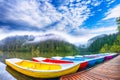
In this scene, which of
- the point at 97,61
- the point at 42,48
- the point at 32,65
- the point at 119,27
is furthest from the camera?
the point at 42,48

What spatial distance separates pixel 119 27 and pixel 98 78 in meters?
24.8

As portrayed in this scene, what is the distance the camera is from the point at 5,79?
9531 millimetres

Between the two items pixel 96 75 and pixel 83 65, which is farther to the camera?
pixel 83 65

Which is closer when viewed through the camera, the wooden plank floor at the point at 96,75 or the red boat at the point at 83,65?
the wooden plank floor at the point at 96,75

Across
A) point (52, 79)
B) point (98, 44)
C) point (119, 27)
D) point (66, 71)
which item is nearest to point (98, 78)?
point (66, 71)

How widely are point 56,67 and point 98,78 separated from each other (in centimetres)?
355

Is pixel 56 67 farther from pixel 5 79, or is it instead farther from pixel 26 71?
pixel 5 79

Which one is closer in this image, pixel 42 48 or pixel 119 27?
pixel 119 27

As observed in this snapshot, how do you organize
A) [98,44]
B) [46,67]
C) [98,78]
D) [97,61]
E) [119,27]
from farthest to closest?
[98,44] < [119,27] < [97,61] < [46,67] < [98,78]

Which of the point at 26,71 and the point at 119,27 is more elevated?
the point at 119,27

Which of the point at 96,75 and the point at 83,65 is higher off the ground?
the point at 83,65

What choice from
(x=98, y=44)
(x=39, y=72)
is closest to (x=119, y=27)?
(x=39, y=72)

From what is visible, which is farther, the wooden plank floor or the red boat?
the red boat

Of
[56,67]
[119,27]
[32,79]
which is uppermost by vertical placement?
[119,27]
